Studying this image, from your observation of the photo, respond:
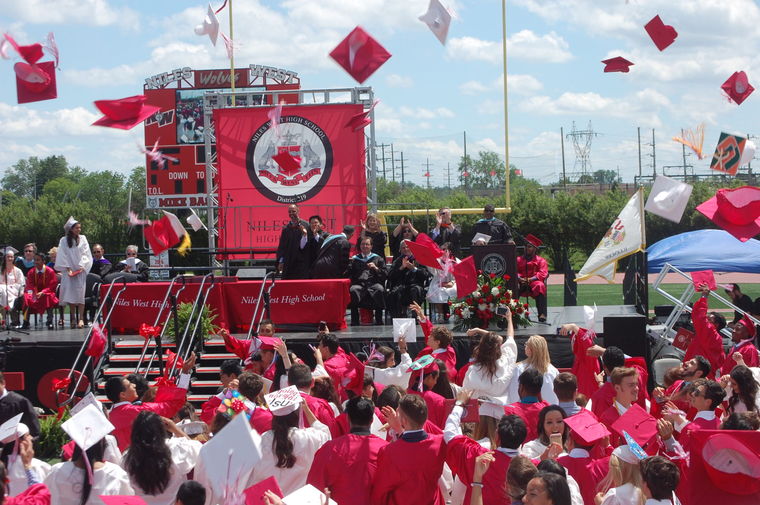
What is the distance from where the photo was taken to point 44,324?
1501 centimetres

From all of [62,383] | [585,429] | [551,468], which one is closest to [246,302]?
[62,383]

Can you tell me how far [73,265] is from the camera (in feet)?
45.5

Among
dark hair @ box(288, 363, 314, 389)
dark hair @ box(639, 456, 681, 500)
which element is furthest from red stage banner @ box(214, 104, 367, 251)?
dark hair @ box(639, 456, 681, 500)

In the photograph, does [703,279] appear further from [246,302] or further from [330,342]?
[246,302]

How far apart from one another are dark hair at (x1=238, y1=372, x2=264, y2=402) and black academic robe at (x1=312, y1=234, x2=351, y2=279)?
7.13 meters

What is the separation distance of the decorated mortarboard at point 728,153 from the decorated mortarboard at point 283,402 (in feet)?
26.5

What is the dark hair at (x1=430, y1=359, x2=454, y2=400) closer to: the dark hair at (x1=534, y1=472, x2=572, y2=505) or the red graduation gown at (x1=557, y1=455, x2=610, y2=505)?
the red graduation gown at (x1=557, y1=455, x2=610, y2=505)

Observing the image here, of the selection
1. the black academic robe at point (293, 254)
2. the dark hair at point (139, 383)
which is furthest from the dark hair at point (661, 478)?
the black academic robe at point (293, 254)

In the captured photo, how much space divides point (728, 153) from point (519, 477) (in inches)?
358

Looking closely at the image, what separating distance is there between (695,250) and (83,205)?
40.9 meters

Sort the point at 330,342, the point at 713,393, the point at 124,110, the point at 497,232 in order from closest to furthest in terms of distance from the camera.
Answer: the point at 713,393
the point at 330,342
the point at 124,110
the point at 497,232

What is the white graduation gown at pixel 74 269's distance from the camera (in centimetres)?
1387

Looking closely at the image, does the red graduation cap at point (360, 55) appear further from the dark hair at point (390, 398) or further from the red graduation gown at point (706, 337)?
the dark hair at point (390, 398)

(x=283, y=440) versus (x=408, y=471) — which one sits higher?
(x=283, y=440)
